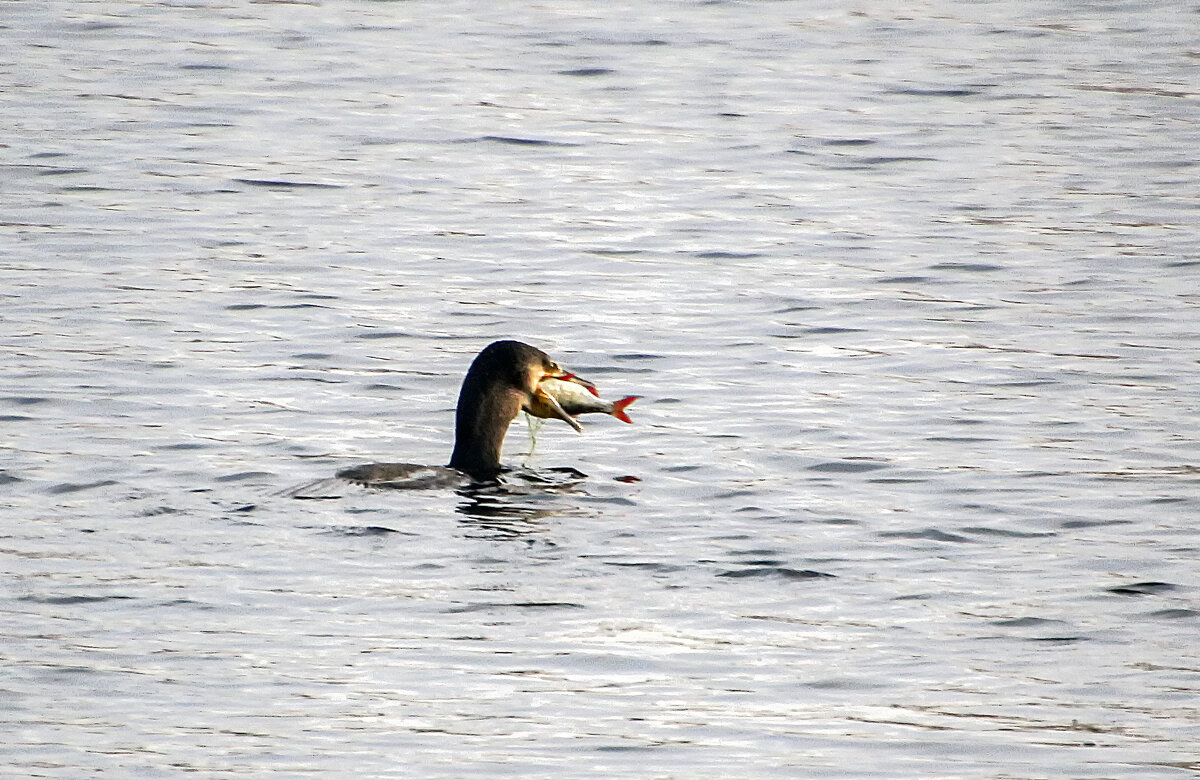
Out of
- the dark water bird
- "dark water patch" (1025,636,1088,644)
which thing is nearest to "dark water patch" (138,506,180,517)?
the dark water bird

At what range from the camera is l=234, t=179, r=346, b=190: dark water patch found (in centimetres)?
1872

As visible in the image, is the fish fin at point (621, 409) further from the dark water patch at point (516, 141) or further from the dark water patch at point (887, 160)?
the dark water patch at point (516, 141)

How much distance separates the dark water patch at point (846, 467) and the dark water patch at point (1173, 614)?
278cm

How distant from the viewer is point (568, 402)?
1140cm

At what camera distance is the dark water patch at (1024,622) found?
8.21 meters

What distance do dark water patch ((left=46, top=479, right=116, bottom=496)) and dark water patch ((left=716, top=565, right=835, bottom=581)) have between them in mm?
3360

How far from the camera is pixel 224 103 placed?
22016mm

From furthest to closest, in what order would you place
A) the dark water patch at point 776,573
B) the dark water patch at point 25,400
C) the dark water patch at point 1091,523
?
1. the dark water patch at point 25,400
2. the dark water patch at point 1091,523
3. the dark water patch at point 776,573

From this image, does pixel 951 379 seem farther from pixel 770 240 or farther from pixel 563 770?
pixel 563 770

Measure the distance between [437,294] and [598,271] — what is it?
1.48 metres

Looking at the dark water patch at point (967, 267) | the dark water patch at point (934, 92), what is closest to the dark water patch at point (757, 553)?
the dark water patch at point (967, 267)

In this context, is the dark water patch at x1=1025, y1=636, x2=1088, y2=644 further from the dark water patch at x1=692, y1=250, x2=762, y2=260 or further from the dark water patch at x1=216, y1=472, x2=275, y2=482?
the dark water patch at x1=692, y1=250, x2=762, y2=260

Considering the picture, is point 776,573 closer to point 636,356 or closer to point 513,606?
point 513,606

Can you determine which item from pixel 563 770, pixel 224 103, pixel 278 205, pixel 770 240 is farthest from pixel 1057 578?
pixel 224 103
